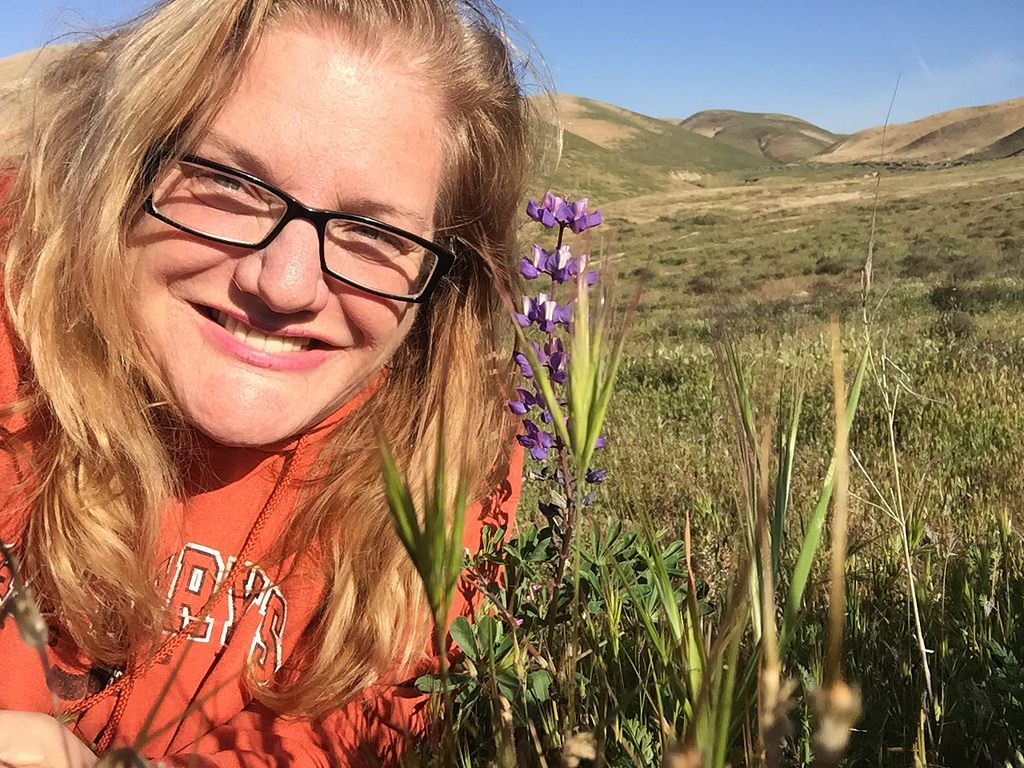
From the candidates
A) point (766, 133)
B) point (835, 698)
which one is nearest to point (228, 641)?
point (835, 698)

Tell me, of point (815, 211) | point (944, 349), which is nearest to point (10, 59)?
point (815, 211)

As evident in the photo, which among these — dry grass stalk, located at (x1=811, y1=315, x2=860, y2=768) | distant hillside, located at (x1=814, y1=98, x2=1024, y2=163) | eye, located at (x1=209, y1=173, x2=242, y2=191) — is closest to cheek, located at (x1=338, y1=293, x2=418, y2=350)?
eye, located at (x1=209, y1=173, x2=242, y2=191)

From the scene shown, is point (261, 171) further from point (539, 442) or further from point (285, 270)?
point (539, 442)

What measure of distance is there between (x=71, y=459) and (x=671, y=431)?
3.10 metres

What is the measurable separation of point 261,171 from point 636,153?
114 m

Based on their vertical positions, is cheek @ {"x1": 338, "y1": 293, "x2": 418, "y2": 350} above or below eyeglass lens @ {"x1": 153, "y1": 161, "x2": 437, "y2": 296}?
below

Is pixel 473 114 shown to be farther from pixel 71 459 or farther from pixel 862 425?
pixel 862 425

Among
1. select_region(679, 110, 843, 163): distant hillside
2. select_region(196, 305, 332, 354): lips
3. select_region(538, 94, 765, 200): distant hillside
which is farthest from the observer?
select_region(679, 110, 843, 163): distant hillside

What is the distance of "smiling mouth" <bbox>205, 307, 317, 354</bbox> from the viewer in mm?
1698

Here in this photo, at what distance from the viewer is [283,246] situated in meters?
1.61

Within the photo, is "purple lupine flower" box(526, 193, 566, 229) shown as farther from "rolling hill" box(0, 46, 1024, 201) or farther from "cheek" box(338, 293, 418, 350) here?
"rolling hill" box(0, 46, 1024, 201)

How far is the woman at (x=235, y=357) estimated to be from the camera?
1.62 m

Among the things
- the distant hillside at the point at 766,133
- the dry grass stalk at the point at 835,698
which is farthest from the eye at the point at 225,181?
the distant hillside at the point at 766,133

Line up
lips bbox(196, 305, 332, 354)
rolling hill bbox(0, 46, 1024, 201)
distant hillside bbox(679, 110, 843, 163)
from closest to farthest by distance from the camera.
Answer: lips bbox(196, 305, 332, 354), rolling hill bbox(0, 46, 1024, 201), distant hillside bbox(679, 110, 843, 163)
